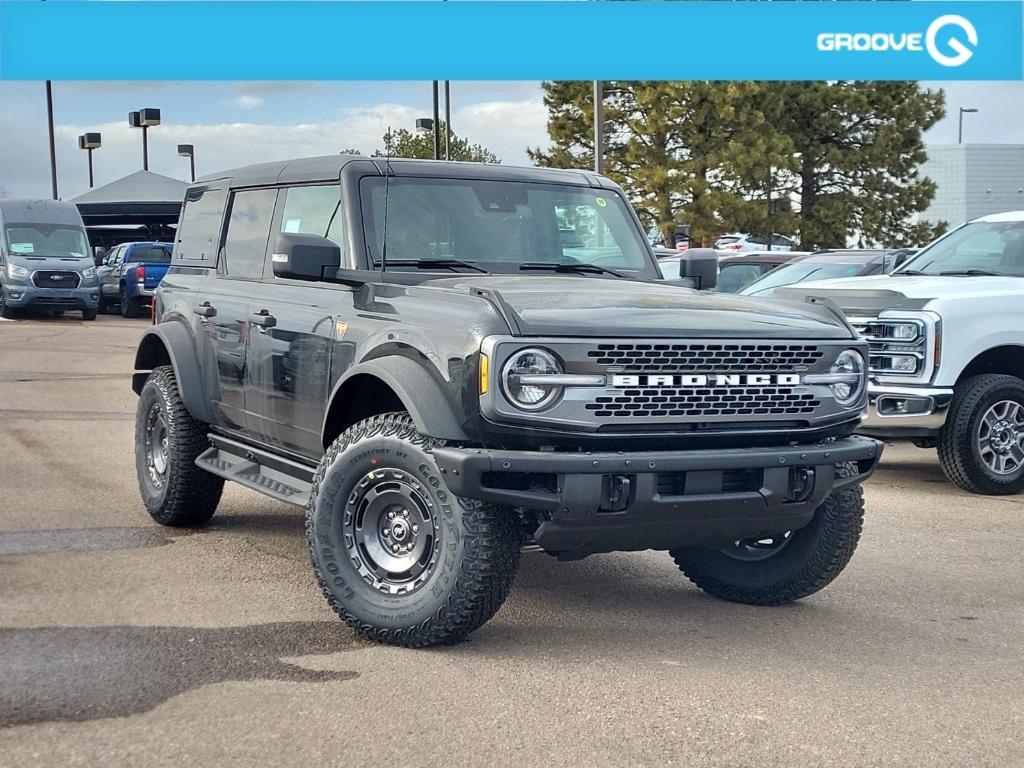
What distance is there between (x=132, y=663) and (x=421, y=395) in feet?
4.69

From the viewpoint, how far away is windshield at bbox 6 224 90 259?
30500mm

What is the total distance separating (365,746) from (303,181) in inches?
132

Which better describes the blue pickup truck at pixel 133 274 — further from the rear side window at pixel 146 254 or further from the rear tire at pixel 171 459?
the rear tire at pixel 171 459

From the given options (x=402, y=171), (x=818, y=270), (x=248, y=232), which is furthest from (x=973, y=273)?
(x=248, y=232)

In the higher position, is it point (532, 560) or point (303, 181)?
point (303, 181)

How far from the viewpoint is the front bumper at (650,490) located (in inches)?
191

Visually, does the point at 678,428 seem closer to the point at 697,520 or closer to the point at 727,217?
the point at 697,520

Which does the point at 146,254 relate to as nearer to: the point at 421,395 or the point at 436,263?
the point at 436,263

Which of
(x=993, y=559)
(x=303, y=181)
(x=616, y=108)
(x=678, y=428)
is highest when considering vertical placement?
(x=616, y=108)

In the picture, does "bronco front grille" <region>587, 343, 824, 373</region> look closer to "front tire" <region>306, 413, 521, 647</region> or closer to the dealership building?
"front tire" <region>306, 413, 521, 647</region>

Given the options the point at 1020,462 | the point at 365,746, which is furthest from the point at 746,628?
the point at 1020,462

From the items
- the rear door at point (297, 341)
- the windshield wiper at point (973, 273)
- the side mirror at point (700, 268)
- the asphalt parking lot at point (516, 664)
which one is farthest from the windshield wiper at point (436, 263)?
the windshield wiper at point (973, 273)

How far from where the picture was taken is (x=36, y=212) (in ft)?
103

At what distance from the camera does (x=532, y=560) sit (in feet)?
23.2
